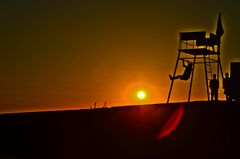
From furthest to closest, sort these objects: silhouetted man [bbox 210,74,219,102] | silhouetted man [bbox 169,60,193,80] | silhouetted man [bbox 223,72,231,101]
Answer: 1. silhouetted man [bbox 210,74,219,102]
2. silhouetted man [bbox 169,60,193,80]
3. silhouetted man [bbox 223,72,231,101]

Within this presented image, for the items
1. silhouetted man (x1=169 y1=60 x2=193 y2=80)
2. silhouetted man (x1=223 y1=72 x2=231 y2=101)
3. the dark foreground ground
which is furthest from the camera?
silhouetted man (x1=169 y1=60 x2=193 y2=80)

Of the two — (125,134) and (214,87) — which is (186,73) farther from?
(125,134)

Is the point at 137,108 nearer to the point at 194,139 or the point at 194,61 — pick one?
the point at 194,139

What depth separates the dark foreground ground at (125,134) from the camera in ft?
38.9

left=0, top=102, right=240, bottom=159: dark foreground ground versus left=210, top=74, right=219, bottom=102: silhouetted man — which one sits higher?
left=210, top=74, right=219, bottom=102: silhouetted man

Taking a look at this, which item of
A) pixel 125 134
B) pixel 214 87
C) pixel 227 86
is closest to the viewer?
pixel 125 134

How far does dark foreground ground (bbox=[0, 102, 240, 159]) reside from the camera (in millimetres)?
11859

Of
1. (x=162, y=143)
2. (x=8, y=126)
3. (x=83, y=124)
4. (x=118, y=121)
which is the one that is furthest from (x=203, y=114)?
(x=8, y=126)

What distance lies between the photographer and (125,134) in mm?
13961

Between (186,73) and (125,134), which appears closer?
(125,134)

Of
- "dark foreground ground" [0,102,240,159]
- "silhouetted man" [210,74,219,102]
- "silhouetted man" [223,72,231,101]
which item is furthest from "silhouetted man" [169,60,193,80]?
"dark foreground ground" [0,102,240,159]

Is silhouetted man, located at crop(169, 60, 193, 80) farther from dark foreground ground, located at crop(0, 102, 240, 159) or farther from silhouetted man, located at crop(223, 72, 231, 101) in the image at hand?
dark foreground ground, located at crop(0, 102, 240, 159)

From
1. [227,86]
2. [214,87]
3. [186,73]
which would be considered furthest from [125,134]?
[214,87]

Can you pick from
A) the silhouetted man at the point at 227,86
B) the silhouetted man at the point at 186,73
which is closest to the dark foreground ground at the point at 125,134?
the silhouetted man at the point at 227,86
